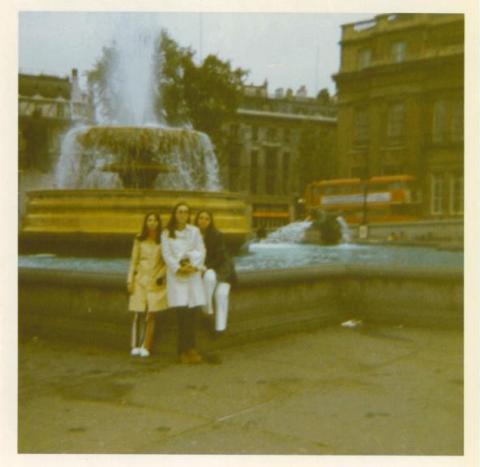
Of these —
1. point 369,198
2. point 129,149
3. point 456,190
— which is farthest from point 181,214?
point 369,198

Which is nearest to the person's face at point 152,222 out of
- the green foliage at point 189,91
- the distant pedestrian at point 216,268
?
the distant pedestrian at point 216,268

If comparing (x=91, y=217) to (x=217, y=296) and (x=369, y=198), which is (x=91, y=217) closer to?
(x=217, y=296)

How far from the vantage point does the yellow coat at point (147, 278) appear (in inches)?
296

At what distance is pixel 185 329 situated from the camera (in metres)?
7.40

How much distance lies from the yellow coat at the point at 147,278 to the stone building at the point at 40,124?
51.3 inches

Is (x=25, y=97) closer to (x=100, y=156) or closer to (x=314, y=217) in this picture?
(x=100, y=156)

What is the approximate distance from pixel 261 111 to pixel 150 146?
3.36m

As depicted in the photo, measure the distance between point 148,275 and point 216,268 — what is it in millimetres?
631

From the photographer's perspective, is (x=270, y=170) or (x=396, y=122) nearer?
(x=396, y=122)

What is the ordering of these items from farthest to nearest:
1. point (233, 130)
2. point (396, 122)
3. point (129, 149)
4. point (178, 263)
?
point (233, 130)
point (129, 149)
point (396, 122)
point (178, 263)

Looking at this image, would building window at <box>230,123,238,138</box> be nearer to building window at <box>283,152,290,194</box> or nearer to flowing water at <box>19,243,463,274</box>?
building window at <box>283,152,290,194</box>

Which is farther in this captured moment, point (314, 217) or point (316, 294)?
point (314, 217)
